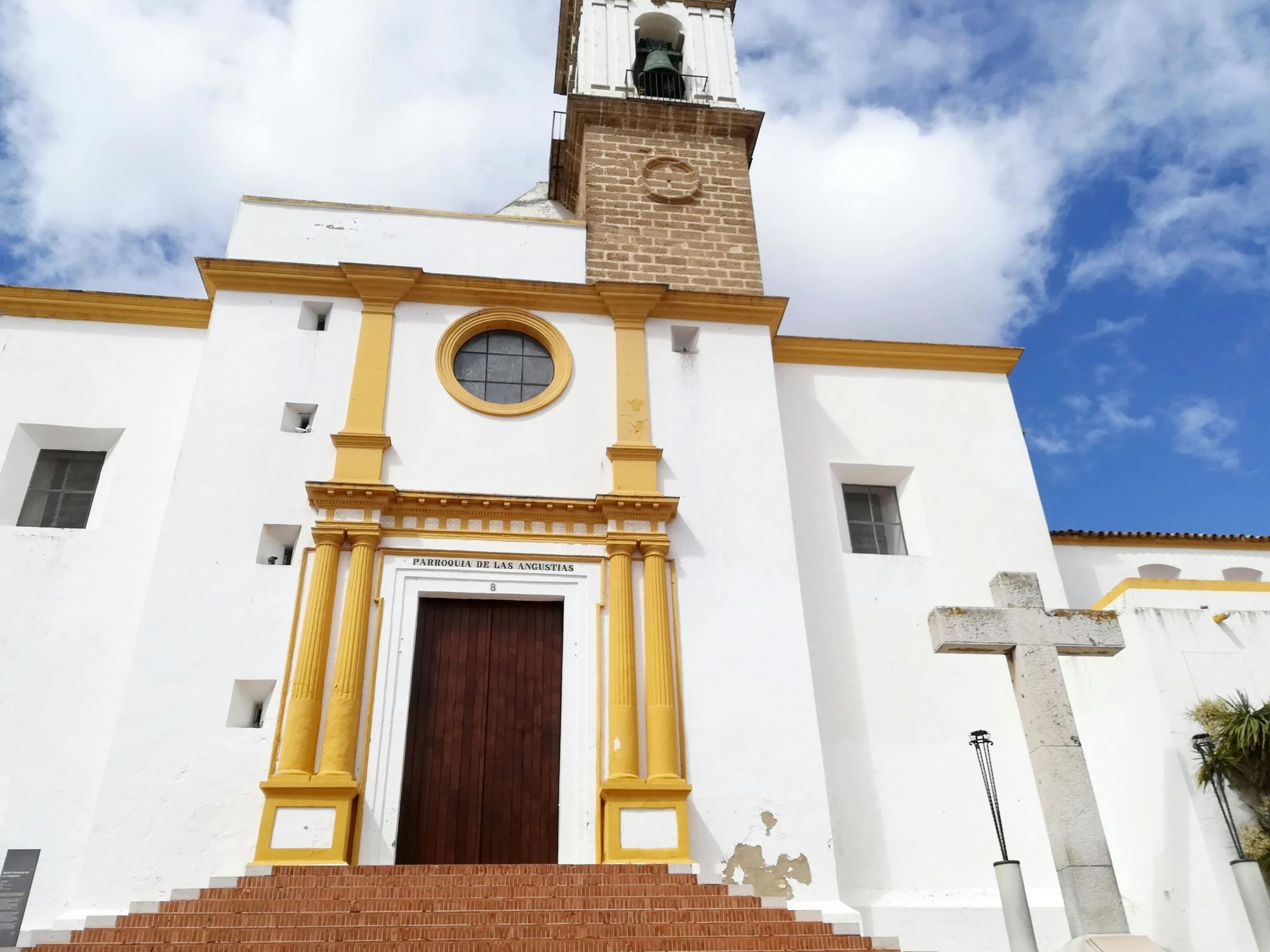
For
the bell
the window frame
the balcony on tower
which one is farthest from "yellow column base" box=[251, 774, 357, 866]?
the bell

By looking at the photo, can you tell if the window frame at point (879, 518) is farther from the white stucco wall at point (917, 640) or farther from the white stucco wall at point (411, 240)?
the white stucco wall at point (411, 240)

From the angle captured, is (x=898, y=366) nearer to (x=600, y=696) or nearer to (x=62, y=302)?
(x=600, y=696)

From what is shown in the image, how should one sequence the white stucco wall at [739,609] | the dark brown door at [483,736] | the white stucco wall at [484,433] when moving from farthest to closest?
1. the white stucco wall at [484,433]
2. the white stucco wall at [739,609]
3. the dark brown door at [483,736]

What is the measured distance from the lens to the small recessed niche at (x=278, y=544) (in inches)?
412

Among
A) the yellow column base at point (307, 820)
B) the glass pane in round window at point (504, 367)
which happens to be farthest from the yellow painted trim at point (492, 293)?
the yellow column base at point (307, 820)

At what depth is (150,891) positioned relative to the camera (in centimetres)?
873

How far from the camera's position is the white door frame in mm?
9406

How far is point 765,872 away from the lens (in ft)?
31.0

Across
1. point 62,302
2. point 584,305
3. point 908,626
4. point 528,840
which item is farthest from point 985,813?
point 62,302

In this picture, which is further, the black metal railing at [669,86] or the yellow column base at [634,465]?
the black metal railing at [669,86]

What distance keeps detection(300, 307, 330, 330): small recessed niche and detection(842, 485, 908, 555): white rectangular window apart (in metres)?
6.64

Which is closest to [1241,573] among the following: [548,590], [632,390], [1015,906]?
[1015,906]

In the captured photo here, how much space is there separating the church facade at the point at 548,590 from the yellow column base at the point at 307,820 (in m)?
0.03

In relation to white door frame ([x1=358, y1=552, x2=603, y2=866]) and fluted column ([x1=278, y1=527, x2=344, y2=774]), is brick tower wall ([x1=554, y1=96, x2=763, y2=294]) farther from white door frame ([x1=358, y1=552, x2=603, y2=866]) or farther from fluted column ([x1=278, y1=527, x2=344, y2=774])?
fluted column ([x1=278, y1=527, x2=344, y2=774])
